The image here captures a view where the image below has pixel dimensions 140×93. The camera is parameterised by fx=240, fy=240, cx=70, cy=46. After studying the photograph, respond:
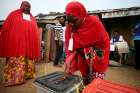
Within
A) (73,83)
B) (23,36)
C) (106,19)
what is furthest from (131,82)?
(106,19)

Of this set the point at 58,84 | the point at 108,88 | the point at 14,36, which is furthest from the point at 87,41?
Result: the point at 14,36

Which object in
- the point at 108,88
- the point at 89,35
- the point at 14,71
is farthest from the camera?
the point at 14,71

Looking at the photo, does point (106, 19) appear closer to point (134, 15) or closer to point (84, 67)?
point (134, 15)

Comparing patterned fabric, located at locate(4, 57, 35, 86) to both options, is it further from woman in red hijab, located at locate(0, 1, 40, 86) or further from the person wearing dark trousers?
the person wearing dark trousers

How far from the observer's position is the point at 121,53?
10.3m

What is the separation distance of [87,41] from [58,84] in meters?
0.95

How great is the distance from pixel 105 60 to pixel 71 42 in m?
0.52

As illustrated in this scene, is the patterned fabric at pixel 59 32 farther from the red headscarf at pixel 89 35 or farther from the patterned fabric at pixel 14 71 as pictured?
the red headscarf at pixel 89 35

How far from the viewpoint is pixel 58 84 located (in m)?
2.42

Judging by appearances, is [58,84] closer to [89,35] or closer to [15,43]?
[89,35]

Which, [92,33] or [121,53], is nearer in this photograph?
[92,33]

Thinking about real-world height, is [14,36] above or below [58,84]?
above

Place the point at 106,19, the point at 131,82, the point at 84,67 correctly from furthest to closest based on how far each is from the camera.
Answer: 1. the point at 106,19
2. the point at 131,82
3. the point at 84,67

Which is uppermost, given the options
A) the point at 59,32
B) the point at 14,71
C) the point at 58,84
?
the point at 59,32
